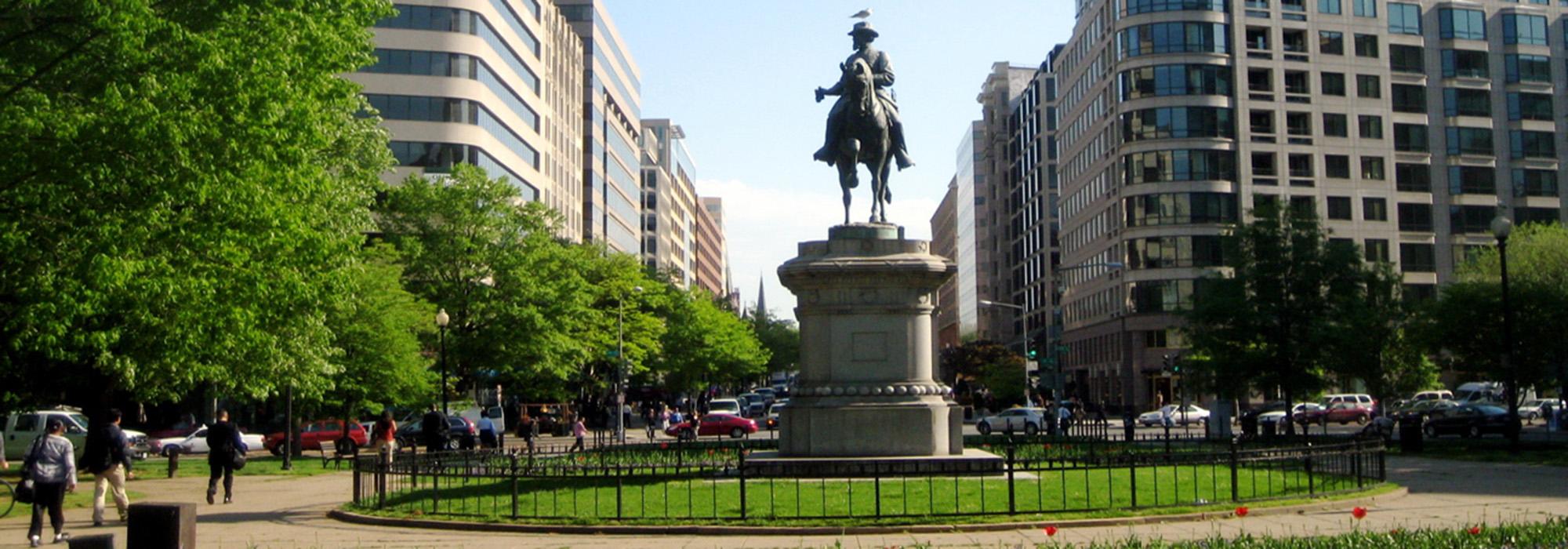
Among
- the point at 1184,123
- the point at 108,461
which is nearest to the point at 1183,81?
the point at 1184,123

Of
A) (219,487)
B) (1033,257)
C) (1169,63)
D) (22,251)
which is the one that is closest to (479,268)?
(219,487)

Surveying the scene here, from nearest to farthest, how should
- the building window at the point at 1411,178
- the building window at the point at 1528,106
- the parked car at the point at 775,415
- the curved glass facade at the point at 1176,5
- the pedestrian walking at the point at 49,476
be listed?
the pedestrian walking at the point at 49,476 < the parked car at the point at 775,415 < the curved glass facade at the point at 1176,5 < the building window at the point at 1411,178 < the building window at the point at 1528,106

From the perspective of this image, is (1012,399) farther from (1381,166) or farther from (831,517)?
(831,517)

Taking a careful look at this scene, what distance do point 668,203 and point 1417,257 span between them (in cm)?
8237

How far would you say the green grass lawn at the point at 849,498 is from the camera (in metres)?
16.5

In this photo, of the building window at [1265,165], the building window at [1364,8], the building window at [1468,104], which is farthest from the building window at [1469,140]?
the building window at [1265,165]

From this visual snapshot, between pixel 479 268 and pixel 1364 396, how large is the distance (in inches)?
1751

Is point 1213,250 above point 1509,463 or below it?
above

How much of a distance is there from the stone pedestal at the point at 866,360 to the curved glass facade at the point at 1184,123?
68506 millimetres

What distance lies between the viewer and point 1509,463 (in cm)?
2995

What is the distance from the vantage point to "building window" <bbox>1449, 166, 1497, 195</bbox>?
89875 millimetres

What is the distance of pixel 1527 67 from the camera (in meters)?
90.6

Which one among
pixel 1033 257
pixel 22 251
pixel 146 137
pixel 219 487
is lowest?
pixel 219 487

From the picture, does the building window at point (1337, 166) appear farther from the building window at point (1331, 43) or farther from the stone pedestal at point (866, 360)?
the stone pedestal at point (866, 360)
